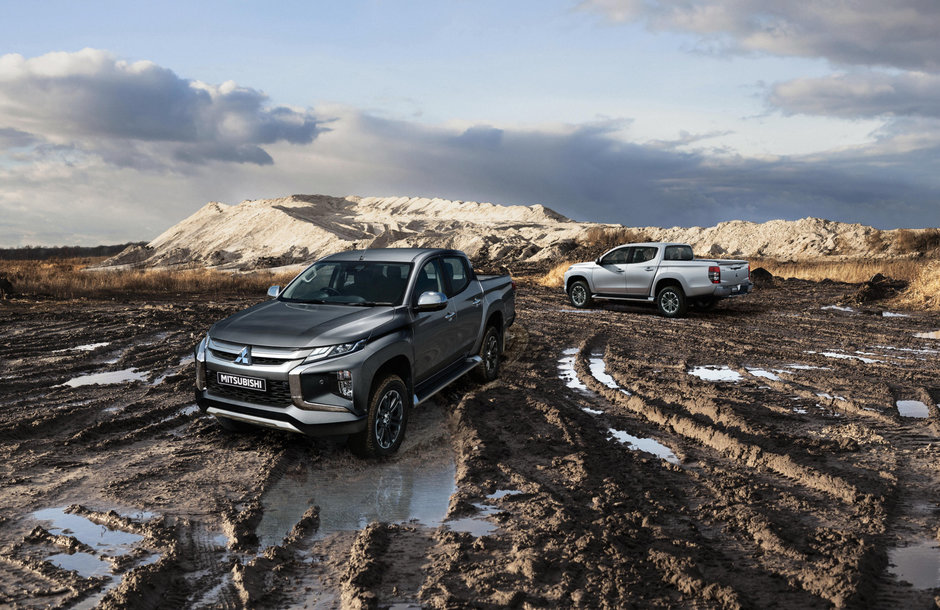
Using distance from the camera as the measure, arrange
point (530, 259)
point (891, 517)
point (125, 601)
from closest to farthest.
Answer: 1. point (125, 601)
2. point (891, 517)
3. point (530, 259)

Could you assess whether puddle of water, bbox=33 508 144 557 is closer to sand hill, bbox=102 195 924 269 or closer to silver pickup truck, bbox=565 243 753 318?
silver pickup truck, bbox=565 243 753 318

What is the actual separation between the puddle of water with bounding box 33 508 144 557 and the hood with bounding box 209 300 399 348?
1.86 metres

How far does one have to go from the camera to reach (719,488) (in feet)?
17.8

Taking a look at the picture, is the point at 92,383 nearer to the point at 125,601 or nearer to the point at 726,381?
the point at 125,601

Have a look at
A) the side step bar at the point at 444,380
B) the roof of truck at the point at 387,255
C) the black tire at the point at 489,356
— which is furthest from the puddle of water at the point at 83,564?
the black tire at the point at 489,356

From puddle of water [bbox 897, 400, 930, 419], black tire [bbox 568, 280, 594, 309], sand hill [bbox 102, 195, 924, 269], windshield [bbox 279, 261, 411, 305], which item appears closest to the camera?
windshield [bbox 279, 261, 411, 305]

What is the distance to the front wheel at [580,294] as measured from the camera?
18.3 m

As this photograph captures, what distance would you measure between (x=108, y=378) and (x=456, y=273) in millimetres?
5563

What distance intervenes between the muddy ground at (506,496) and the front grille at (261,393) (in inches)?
23.8

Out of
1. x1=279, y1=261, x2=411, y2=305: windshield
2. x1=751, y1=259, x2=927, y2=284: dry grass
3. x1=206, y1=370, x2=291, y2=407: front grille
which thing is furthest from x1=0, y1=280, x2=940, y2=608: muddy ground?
x1=751, y1=259, x2=927, y2=284: dry grass

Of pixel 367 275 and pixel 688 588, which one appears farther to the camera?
pixel 367 275

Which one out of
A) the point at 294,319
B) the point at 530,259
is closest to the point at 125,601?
the point at 294,319

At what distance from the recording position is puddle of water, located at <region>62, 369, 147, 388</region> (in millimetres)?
9227

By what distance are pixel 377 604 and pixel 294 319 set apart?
321cm
